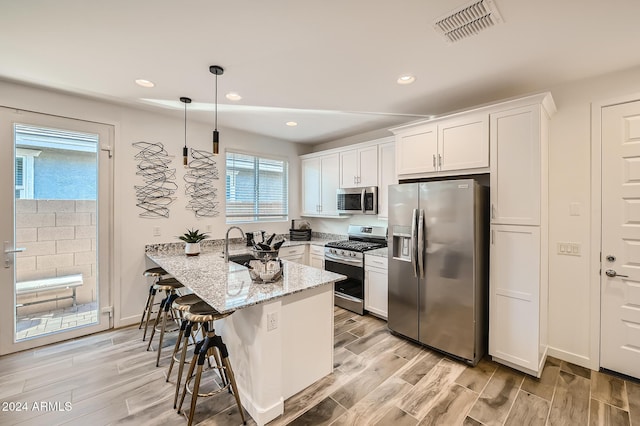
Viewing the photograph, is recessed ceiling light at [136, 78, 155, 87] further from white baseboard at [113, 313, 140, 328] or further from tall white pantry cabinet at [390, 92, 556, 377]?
tall white pantry cabinet at [390, 92, 556, 377]

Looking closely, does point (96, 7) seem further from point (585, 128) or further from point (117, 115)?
point (585, 128)

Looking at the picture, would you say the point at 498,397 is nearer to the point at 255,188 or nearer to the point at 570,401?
the point at 570,401

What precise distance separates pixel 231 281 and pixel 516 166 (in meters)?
2.65

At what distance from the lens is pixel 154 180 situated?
344cm

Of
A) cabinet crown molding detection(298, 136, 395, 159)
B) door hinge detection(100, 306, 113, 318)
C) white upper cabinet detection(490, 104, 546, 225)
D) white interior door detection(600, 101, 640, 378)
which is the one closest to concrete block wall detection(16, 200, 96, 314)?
door hinge detection(100, 306, 113, 318)

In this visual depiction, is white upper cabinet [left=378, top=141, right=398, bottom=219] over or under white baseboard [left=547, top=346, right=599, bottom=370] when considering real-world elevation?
over

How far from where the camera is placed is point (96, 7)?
1.58 metres

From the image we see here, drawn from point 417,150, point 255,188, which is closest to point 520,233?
point 417,150

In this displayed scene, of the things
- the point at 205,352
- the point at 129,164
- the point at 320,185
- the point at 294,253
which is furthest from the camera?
the point at 320,185

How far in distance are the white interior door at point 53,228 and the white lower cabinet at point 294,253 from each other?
219 cm

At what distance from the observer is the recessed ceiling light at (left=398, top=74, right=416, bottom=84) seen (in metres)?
2.39

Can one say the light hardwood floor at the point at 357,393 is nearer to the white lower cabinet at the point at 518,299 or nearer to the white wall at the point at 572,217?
the white lower cabinet at the point at 518,299

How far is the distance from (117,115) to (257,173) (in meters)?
1.97

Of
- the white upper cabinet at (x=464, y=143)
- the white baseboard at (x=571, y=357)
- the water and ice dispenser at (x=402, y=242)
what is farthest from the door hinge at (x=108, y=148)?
the white baseboard at (x=571, y=357)
